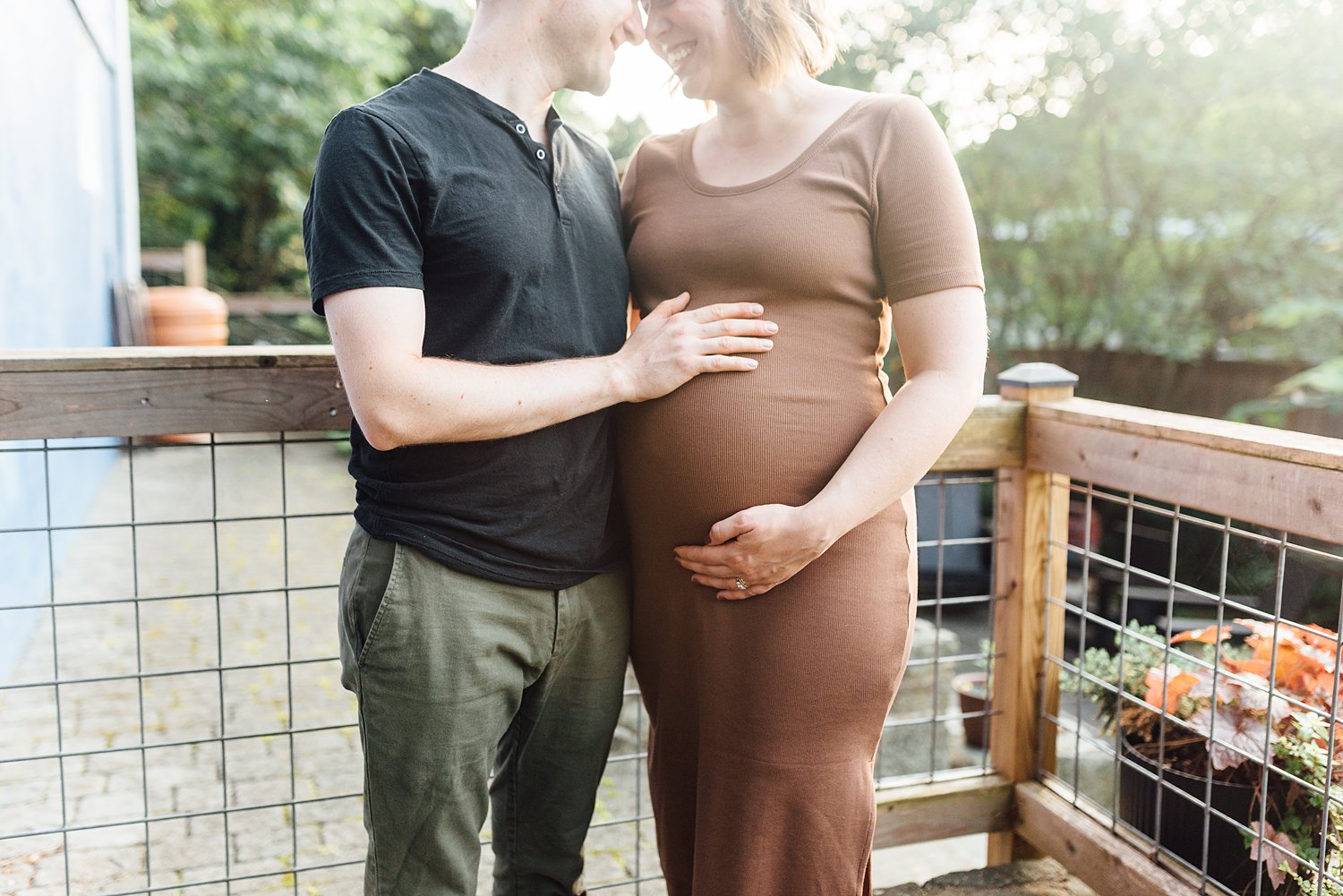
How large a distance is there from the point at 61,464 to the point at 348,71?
8681 mm

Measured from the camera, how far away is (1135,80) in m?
6.93

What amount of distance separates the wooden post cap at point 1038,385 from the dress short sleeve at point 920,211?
32.3 inches

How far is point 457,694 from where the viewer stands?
59.3 inches

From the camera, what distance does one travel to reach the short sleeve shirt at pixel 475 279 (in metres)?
1.37

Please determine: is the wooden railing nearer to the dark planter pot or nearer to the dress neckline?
the dark planter pot

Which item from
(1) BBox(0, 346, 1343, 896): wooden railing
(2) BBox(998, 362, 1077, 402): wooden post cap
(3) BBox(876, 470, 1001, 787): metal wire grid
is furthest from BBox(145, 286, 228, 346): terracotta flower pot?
(2) BBox(998, 362, 1077, 402): wooden post cap

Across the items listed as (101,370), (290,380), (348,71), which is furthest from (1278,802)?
(348,71)

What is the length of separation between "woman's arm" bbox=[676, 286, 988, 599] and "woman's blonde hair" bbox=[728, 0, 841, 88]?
1.36 ft

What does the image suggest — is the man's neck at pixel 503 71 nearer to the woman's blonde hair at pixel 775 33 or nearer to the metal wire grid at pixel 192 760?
the woman's blonde hair at pixel 775 33

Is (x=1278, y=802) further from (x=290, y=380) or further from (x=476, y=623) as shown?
(x=290, y=380)

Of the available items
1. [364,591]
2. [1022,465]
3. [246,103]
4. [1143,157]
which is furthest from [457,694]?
[246,103]

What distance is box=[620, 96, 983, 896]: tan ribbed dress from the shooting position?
156 centimetres

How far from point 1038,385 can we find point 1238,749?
0.79 meters

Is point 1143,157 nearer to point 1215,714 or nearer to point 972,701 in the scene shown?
point 972,701
